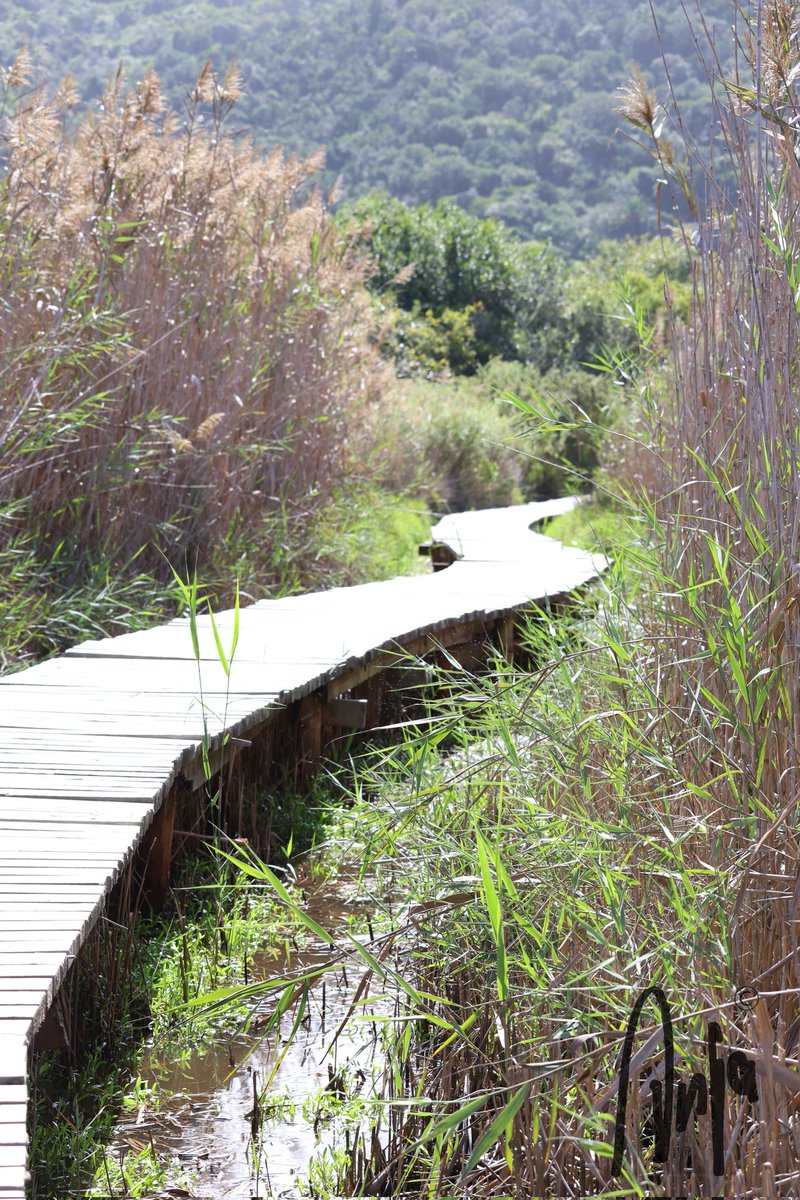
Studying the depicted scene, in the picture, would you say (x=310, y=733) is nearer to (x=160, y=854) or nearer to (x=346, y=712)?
(x=346, y=712)

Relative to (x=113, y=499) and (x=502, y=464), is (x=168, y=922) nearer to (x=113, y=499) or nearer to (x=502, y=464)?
(x=113, y=499)

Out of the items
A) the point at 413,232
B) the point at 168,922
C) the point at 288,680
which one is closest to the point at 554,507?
the point at 288,680

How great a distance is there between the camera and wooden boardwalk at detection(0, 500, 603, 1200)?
2.20m

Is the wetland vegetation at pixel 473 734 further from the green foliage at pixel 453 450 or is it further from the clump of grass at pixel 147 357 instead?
the green foliage at pixel 453 450

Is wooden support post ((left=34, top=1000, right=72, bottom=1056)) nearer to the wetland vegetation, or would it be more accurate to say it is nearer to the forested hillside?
the wetland vegetation

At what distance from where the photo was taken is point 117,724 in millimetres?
3660

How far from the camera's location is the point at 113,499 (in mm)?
5508

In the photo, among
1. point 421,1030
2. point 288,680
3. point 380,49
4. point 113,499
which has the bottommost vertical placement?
point 421,1030

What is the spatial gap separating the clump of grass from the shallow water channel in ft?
6.92

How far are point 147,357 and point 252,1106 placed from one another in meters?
3.64

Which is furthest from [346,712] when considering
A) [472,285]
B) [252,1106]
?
[472,285]

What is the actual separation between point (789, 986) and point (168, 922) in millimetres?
1780

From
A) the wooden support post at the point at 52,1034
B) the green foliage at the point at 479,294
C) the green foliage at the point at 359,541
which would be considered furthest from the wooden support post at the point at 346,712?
the green foliage at the point at 479,294

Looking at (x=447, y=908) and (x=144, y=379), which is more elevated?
(x=144, y=379)
